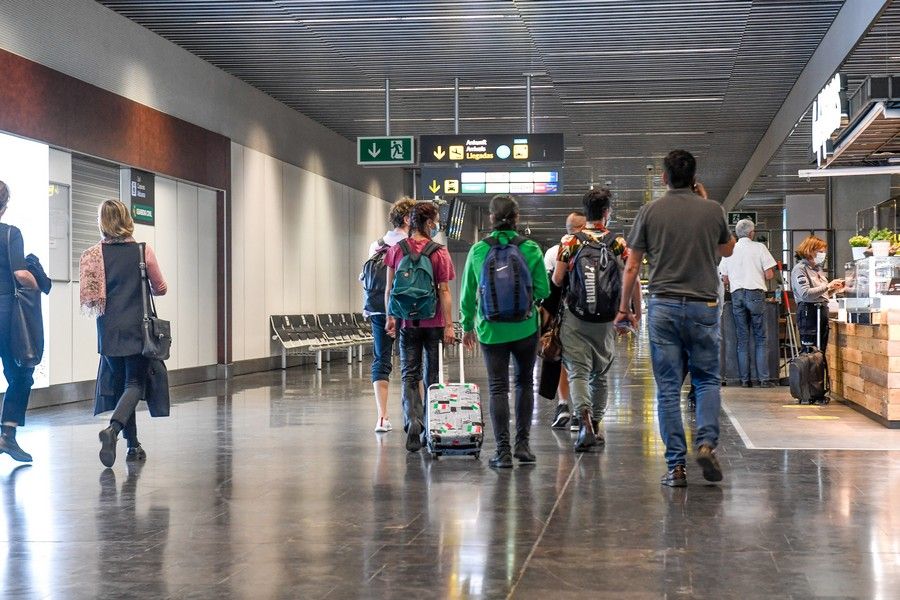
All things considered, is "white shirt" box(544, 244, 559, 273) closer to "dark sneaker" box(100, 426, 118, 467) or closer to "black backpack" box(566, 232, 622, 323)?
"black backpack" box(566, 232, 622, 323)

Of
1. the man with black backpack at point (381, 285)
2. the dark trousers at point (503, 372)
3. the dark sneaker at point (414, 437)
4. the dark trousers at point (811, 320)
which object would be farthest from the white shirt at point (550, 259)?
the dark trousers at point (811, 320)

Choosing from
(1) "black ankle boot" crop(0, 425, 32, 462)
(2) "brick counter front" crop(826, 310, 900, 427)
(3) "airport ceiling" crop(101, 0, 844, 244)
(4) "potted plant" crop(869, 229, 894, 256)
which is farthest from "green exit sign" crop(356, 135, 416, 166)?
(1) "black ankle boot" crop(0, 425, 32, 462)

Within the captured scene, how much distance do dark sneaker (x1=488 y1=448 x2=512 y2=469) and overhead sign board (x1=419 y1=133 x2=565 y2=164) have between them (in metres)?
8.82

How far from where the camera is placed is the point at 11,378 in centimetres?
661

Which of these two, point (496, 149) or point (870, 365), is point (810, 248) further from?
point (496, 149)

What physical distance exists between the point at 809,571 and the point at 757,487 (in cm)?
172

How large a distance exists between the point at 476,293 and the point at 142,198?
7453 millimetres

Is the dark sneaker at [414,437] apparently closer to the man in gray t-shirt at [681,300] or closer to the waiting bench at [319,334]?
the man in gray t-shirt at [681,300]

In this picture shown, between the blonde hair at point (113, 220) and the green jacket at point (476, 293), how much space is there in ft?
6.14

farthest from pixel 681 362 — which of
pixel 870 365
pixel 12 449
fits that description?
pixel 12 449

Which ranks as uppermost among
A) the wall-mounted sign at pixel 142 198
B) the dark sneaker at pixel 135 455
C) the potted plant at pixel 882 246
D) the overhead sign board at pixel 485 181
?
the overhead sign board at pixel 485 181

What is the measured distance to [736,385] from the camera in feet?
39.8

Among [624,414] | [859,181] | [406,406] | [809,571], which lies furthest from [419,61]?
[809,571]

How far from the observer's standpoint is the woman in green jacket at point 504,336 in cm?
617
